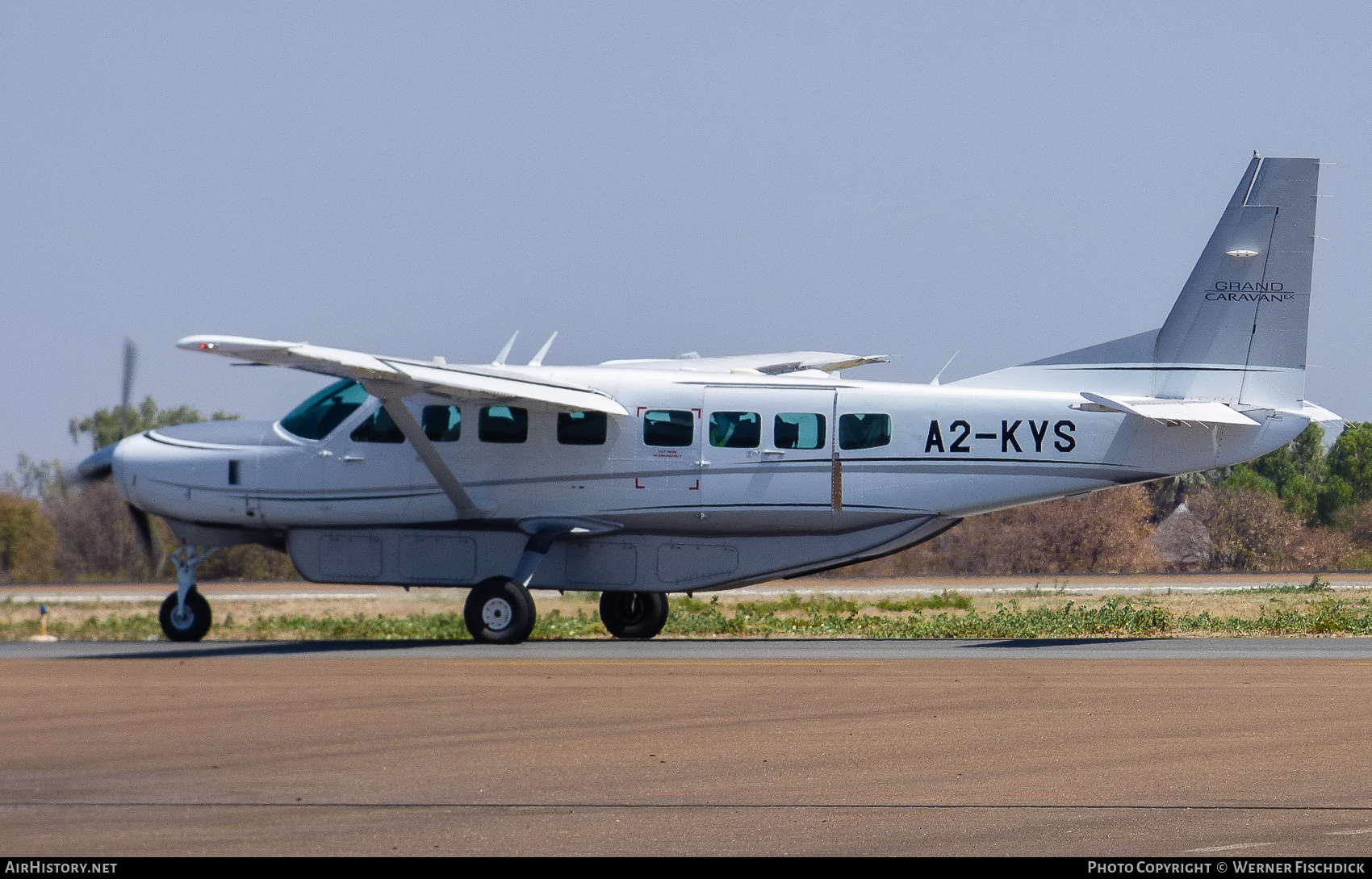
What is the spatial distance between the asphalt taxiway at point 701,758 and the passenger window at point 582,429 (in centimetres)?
496

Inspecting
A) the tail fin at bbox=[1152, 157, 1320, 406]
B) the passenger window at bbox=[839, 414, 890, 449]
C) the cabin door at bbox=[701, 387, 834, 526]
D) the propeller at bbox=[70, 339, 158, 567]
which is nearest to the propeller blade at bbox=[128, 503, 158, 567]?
the propeller at bbox=[70, 339, 158, 567]

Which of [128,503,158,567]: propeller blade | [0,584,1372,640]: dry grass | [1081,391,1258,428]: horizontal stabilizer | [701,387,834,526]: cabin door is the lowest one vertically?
[0,584,1372,640]: dry grass

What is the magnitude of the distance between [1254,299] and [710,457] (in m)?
7.01

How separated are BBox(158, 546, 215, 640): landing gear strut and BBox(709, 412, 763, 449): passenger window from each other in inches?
290

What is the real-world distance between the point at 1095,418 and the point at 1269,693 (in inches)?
275

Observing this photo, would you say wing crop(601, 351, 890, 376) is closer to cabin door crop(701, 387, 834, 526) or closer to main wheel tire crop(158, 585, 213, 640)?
cabin door crop(701, 387, 834, 526)

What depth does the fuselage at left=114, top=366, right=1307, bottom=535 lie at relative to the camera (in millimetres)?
18219

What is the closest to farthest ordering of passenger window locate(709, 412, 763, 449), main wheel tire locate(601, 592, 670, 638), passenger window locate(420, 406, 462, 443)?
passenger window locate(709, 412, 763, 449), passenger window locate(420, 406, 462, 443), main wheel tire locate(601, 592, 670, 638)

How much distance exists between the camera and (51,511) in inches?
1385

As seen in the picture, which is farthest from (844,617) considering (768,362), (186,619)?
(186,619)

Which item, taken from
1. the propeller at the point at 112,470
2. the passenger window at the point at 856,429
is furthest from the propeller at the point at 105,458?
the passenger window at the point at 856,429

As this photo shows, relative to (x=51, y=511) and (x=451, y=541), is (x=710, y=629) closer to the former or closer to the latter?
(x=451, y=541)

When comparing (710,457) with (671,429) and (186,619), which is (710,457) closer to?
(671,429)

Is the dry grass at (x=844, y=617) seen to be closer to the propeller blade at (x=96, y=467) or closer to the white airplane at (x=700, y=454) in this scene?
the white airplane at (x=700, y=454)
